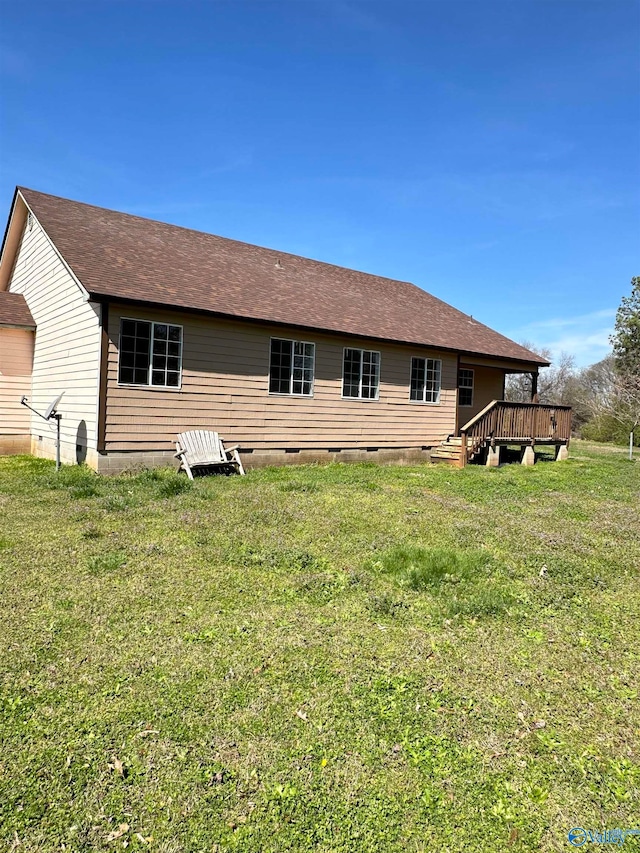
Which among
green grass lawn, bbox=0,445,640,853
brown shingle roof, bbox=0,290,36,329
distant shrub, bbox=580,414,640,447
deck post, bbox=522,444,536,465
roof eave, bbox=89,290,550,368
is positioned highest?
brown shingle roof, bbox=0,290,36,329

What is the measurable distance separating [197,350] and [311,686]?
28.0ft

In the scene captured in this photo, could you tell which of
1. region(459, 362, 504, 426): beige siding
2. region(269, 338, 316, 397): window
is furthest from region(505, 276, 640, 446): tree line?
region(269, 338, 316, 397): window

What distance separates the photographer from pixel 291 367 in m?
12.1

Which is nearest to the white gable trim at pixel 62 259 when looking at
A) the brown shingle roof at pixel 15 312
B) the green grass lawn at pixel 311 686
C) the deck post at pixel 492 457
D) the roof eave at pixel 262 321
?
the roof eave at pixel 262 321

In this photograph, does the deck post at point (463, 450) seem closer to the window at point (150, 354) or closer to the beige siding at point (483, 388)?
the beige siding at point (483, 388)

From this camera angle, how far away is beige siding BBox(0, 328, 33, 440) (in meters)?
12.9

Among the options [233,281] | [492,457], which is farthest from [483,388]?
[233,281]

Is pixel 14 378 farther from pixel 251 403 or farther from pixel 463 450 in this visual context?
pixel 463 450

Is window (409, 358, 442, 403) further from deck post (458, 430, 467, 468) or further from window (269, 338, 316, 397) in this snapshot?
window (269, 338, 316, 397)

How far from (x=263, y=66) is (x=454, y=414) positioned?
421 inches

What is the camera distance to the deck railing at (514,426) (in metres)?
14.1

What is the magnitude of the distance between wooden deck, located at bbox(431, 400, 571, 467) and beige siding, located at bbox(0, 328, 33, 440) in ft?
38.1

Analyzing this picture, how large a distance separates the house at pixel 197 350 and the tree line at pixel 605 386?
36.9ft

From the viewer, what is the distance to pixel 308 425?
40.6 ft
